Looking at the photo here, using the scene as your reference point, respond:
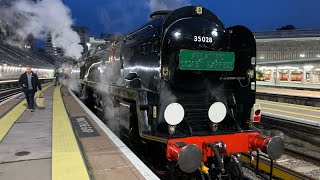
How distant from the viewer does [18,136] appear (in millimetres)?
6633

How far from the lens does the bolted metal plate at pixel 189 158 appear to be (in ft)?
14.9

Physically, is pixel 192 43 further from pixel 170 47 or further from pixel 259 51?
pixel 259 51

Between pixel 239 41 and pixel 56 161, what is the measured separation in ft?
13.2

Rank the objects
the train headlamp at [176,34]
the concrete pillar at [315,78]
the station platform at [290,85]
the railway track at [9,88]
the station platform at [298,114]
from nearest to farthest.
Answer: the train headlamp at [176,34] → the station platform at [298,114] → the railway track at [9,88] → the station platform at [290,85] → the concrete pillar at [315,78]

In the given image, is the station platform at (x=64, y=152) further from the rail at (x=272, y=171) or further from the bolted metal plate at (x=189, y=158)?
the rail at (x=272, y=171)

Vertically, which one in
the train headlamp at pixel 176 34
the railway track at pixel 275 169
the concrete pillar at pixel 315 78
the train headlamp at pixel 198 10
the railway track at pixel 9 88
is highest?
the train headlamp at pixel 198 10

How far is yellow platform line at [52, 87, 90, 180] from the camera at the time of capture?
4297 mm

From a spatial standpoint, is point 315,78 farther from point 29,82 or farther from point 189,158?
point 189,158

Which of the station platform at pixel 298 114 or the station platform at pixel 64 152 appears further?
the station platform at pixel 298 114

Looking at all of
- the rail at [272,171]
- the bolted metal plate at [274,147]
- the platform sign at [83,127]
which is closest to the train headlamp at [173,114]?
the bolted metal plate at [274,147]

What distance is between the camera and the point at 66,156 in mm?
5117

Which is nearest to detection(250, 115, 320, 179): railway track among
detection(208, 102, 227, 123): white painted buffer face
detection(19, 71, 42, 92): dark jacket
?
detection(208, 102, 227, 123): white painted buffer face

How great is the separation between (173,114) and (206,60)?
49.0 inches

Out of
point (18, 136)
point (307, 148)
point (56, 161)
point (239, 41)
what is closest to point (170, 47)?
Result: point (239, 41)
